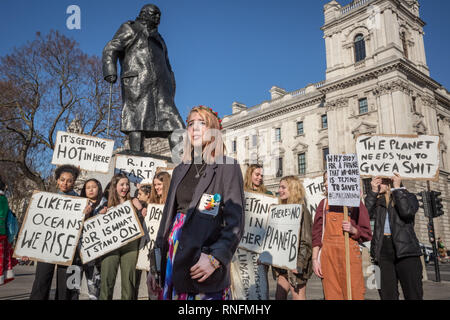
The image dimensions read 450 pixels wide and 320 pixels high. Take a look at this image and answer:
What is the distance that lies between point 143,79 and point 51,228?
2.98m

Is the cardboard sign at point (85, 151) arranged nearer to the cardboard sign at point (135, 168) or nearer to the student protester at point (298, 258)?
the cardboard sign at point (135, 168)

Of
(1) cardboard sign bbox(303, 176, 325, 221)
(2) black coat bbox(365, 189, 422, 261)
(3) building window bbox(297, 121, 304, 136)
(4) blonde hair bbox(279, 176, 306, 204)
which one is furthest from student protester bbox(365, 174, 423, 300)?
(3) building window bbox(297, 121, 304, 136)

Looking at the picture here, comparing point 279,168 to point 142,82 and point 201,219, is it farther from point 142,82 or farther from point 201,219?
point 201,219

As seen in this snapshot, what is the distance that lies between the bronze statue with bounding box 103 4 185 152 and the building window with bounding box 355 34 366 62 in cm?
2959

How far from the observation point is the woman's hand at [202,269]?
5.69 feet

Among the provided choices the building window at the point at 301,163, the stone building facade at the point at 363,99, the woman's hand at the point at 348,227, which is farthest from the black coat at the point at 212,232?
the building window at the point at 301,163

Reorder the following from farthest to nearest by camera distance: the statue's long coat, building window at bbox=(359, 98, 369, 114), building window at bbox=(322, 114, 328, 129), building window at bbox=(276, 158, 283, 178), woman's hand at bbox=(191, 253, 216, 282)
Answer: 1. building window at bbox=(276, 158, 283, 178)
2. building window at bbox=(322, 114, 328, 129)
3. building window at bbox=(359, 98, 369, 114)
4. the statue's long coat
5. woman's hand at bbox=(191, 253, 216, 282)

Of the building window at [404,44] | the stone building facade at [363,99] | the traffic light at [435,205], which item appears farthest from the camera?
the building window at [404,44]

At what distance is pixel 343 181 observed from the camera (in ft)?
12.8

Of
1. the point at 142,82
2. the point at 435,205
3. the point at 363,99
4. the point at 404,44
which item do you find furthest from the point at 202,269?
the point at 404,44

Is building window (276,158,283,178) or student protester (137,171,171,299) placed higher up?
building window (276,158,283,178)

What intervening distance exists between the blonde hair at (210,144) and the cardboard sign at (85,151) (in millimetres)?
3156

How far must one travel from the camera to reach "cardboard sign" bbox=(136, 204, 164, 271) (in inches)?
176

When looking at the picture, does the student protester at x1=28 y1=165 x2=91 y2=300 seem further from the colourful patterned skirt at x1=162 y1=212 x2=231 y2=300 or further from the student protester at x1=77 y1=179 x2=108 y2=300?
the colourful patterned skirt at x1=162 y1=212 x2=231 y2=300
